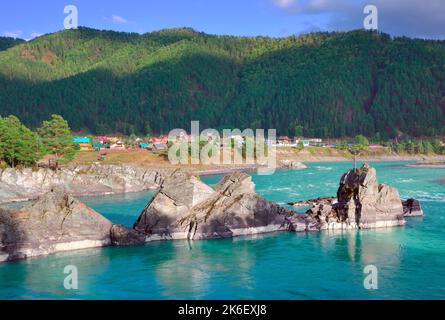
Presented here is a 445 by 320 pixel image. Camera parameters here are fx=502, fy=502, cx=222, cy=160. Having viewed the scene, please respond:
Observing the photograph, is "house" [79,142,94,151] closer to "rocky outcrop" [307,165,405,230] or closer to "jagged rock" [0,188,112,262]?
"jagged rock" [0,188,112,262]

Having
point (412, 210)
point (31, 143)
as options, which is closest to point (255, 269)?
point (412, 210)
